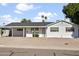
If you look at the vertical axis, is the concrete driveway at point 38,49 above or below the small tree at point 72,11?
below

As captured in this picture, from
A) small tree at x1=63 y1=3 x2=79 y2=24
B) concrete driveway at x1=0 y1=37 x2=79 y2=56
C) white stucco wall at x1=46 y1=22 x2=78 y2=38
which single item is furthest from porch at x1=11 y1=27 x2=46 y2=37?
concrete driveway at x1=0 y1=37 x2=79 y2=56

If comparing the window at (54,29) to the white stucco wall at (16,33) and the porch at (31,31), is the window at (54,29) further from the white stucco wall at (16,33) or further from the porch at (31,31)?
→ the white stucco wall at (16,33)

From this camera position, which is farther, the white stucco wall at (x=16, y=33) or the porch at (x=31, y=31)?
the white stucco wall at (x=16, y=33)

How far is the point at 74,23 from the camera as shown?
42.5 meters

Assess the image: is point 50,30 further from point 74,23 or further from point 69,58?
point 69,58

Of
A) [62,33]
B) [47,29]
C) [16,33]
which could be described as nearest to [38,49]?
[62,33]

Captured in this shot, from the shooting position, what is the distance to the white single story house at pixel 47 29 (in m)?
42.5


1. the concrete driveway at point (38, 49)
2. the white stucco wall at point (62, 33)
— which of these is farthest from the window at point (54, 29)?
the concrete driveway at point (38, 49)

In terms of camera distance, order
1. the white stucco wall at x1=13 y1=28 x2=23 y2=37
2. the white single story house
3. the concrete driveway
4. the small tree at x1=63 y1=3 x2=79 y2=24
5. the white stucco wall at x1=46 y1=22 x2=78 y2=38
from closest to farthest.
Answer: the concrete driveway < the small tree at x1=63 y1=3 x2=79 y2=24 < the white stucco wall at x1=46 y1=22 x2=78 y2=38 < the white single story house < the white stucco wall at x1=13 y1=28 x2=23 y2=37

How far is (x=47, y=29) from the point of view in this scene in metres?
43.4

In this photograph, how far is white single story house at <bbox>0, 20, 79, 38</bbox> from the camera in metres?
42.5

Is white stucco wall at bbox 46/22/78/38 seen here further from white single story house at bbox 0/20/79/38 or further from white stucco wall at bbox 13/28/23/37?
white stucco wall at bbox 13/28/23/37

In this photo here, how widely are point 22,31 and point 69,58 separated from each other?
140ft

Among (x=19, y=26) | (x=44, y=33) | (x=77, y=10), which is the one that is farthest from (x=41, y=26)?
(x=77, y=10)
